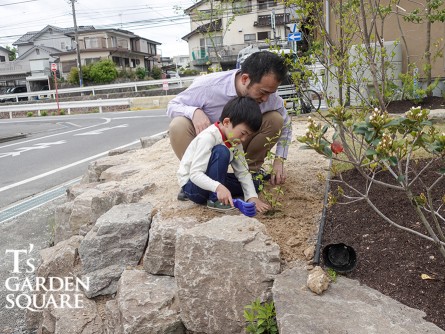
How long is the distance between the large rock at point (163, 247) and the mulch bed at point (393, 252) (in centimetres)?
82

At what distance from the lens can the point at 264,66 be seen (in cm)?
252

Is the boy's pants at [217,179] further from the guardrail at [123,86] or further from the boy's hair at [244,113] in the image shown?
the guardrail at [123,86]

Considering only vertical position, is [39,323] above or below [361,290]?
below

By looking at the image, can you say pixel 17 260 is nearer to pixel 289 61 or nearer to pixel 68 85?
pixel 289 61

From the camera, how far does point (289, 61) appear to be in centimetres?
280

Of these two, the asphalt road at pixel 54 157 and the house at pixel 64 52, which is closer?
the asphalt road at pixel 54 157

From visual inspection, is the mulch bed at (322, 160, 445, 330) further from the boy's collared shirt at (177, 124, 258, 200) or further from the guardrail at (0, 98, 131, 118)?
the guardrail at (0, 98, 131, 118)

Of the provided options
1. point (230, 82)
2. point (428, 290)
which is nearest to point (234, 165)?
point (230, 82)

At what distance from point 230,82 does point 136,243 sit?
1.23 m

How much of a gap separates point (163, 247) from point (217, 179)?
500 millimetres

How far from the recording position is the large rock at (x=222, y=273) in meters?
1.98

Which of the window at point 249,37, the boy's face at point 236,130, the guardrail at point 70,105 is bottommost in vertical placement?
the guardrail at point 70,105

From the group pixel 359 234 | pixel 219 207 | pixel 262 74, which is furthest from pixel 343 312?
pixel 262 74

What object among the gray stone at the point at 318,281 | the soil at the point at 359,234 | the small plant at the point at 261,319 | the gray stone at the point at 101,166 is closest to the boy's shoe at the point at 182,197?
the soil at the point at 359,234
